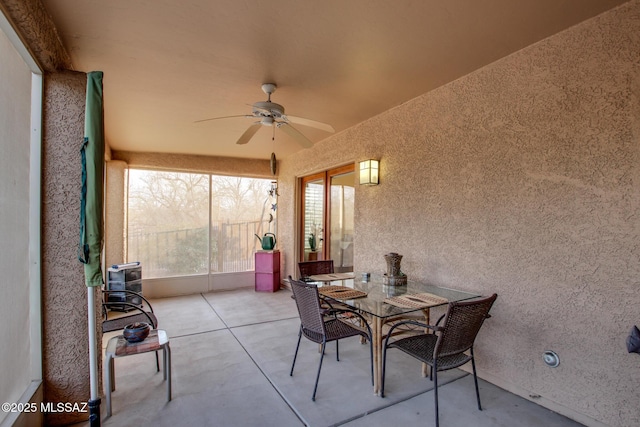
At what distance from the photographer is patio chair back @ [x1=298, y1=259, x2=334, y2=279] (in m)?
3.55

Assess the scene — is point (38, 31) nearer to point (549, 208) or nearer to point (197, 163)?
point (549, 208)

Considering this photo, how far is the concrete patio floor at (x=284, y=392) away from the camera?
2.09 metres

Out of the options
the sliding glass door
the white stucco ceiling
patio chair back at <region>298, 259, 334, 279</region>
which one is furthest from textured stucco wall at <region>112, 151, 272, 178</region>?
patio chair back at <region>298, 259, 334, 279</region>

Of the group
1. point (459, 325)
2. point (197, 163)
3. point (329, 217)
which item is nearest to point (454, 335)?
point (459, 325)

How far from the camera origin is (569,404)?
6.88 ft

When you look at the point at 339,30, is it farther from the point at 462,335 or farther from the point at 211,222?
the point at 211,222

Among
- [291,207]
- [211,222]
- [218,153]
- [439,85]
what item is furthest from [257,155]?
[439,85]

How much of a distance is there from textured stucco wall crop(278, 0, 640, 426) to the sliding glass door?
1.63 metres

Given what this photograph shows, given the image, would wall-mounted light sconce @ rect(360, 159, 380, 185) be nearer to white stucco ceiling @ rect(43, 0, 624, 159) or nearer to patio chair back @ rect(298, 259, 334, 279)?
white stucco ceiling @ rect(43, 0, 624, 159)

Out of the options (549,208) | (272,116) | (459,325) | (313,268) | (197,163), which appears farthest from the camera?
(197,163)

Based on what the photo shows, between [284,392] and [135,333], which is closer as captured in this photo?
[135,333]

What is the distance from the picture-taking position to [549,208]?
224 centimetres

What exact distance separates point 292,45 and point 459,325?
2.31m

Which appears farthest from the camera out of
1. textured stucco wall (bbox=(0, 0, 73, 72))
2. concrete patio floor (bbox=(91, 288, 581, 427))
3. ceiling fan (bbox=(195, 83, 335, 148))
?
ceiling fan (bbox=(195, 83, 335, 148))
